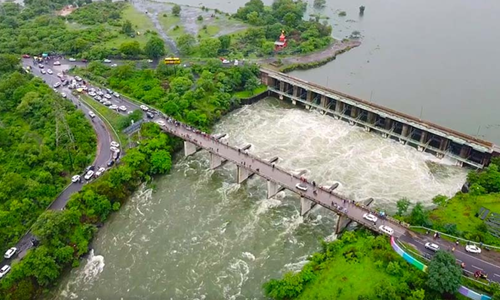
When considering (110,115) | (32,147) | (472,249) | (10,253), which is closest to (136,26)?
(110,115)

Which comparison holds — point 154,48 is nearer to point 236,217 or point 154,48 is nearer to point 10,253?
point 236,217

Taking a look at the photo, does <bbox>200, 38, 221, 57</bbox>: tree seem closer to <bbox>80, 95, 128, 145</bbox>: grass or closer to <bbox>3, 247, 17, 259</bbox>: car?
<bbox>80, 95, 128, 145</bbox>: grass

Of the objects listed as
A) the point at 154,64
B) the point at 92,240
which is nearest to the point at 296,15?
the point at 154,64

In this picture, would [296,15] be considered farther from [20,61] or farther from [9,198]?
[9,198]

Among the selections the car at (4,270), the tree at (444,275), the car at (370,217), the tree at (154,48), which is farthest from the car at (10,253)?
the tree at (154,48)

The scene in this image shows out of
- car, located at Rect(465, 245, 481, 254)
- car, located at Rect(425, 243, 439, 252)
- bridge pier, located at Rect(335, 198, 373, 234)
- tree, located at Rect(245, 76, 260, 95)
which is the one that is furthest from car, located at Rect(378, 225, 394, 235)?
tree, located at Rect(245, 76, 260, 95)

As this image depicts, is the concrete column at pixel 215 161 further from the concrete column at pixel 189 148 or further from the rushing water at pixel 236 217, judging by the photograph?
the concrete column at pixel 189 148
